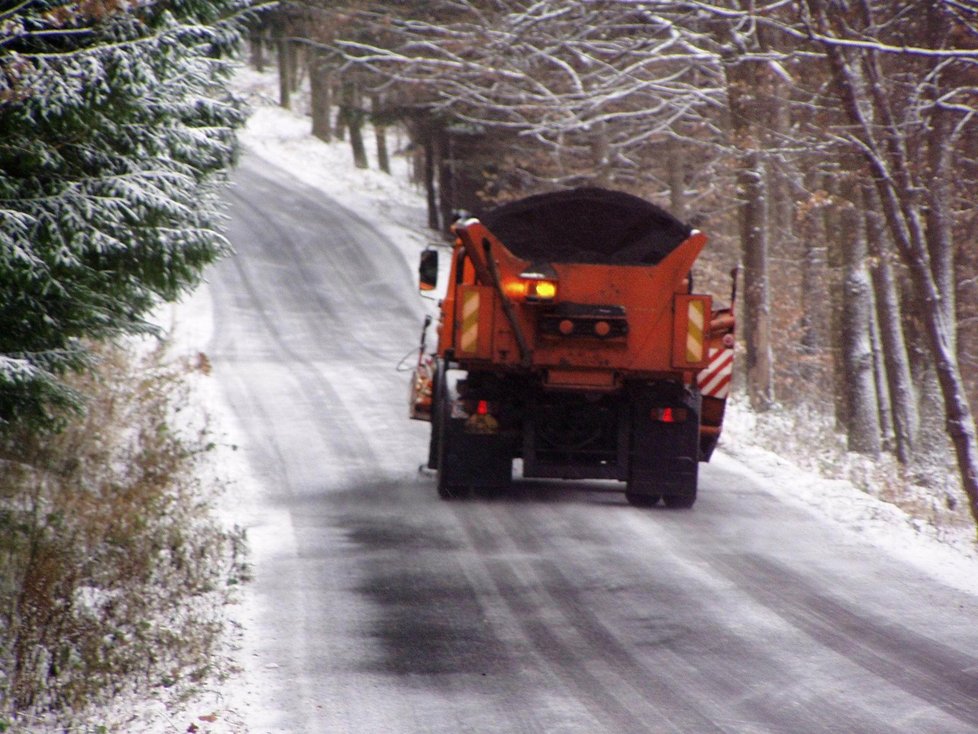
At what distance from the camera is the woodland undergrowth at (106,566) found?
654 cm

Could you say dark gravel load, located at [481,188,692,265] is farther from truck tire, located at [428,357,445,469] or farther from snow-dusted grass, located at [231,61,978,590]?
snow-dusted grass, located at [231,61,978,590]

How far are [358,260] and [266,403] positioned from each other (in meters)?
17.3

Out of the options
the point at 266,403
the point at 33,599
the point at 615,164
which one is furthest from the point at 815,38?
the point at 615,164

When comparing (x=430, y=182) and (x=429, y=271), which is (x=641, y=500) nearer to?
(x=429, y=271)

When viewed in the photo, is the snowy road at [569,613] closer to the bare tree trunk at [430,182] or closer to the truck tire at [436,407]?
the truck tire at [436,407]

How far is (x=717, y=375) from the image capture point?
12.7 m

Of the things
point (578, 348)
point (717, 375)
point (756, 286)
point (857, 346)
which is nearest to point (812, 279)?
point (756, 286)

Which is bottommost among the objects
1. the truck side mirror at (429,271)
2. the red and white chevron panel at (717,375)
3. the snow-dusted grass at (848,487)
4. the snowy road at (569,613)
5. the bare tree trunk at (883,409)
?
the bare tree trunk at (883,409)

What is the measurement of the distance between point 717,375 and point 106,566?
22.1ft

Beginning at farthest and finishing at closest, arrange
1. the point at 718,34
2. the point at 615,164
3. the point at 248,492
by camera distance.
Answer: the point at 615,164 → the point at 718,34 → the point at 248,492

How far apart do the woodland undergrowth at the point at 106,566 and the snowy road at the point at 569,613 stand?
0.42 m

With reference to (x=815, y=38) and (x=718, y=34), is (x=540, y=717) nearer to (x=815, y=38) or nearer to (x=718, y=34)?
(x=815, y=38)

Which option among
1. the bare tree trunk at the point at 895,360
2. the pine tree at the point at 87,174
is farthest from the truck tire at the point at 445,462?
the bare tree trunk at the point at 895,360

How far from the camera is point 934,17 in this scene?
1268 centimetres
